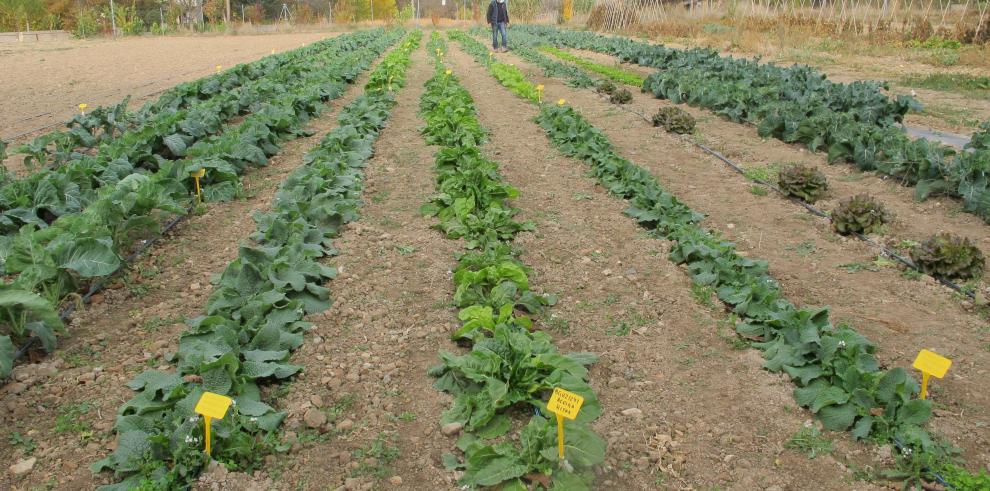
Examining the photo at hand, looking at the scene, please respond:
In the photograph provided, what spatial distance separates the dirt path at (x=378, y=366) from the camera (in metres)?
3.41

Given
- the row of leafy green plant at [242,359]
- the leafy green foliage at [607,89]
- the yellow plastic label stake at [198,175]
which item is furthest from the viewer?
the leafy green foliage at [607,89]

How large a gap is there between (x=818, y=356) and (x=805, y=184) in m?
3.71

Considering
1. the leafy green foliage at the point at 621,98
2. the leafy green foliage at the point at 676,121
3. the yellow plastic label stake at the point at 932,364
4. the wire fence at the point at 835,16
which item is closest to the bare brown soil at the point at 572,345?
the yellow plastic label stake at the point at 932,364

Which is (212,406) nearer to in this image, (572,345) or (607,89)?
(572,345)

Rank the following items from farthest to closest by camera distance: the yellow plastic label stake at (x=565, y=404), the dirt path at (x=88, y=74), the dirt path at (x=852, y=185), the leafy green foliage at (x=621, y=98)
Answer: the leafy green foliage at (x=621, y=98) < the dirt path at (x=88, y=74) < the dirt path at (x=852, y=185) < the yellow plastic label stake at (x=565, y=404)

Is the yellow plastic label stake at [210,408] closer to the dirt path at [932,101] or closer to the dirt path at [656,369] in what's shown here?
the dirt path at [656,369]

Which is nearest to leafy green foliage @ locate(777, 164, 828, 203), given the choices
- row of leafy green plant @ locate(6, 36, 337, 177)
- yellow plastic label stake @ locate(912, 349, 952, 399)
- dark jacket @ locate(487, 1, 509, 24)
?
yellow plastic label stake @ locate(912, 349, 952, 399)

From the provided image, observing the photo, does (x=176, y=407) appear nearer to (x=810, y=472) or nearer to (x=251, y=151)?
(x=810, y=472)

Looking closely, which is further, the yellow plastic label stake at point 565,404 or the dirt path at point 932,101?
the dirt path at point 932,101

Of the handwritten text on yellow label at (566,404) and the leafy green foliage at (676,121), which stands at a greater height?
the leafy green foliage at (676,121)

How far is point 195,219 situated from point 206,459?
13.3 ft

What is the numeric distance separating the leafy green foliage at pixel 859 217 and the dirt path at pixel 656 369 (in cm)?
175

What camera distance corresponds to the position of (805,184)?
7.28 m

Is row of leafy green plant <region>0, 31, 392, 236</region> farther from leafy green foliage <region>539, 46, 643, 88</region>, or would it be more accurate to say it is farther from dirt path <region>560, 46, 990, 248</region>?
leafy green foliage <region>539, 46, 643, 88</region>
